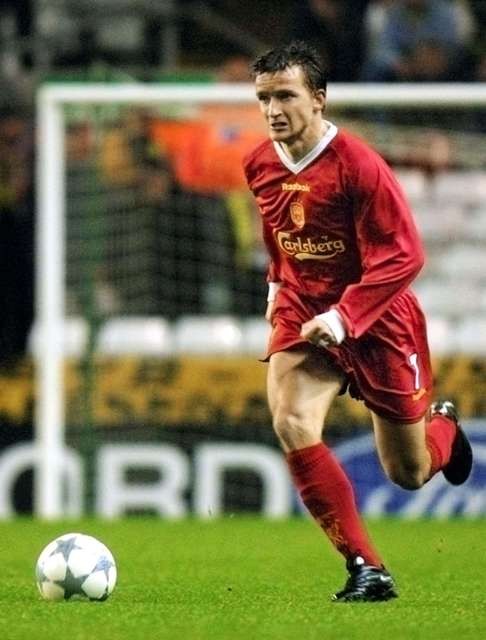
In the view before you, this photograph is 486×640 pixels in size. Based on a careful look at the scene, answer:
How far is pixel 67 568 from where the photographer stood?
5.79 m

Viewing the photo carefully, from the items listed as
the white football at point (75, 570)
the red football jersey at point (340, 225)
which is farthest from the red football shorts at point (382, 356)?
the white football at point (75, 570)

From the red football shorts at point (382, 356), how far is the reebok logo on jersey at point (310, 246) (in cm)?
16

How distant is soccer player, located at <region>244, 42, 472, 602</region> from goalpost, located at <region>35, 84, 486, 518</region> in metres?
4.60

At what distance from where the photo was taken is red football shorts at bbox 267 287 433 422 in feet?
20.2

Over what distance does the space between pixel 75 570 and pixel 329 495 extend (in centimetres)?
81

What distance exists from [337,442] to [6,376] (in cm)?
195

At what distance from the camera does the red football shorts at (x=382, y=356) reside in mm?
6164

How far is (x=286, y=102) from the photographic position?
6.00 m

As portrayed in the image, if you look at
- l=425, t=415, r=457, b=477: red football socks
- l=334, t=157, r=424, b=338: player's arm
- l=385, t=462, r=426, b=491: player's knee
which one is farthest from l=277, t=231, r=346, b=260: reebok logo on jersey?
l=425, t=415, r=457, b=477: red football socks

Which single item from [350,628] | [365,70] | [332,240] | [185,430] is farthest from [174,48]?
[350,628]

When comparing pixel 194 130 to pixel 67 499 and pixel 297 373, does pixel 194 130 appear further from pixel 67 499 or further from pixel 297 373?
pixel 297 373

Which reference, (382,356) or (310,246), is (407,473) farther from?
(310,246)

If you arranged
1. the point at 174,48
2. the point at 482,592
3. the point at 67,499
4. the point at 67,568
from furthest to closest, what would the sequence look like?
the point at 174,48
the point at 67,499
the point at 482,592
the point at 67,568

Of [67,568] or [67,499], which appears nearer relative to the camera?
[67,568]
